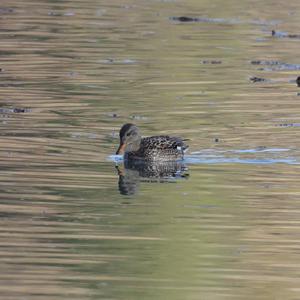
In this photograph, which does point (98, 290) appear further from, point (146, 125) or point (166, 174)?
point (146, 125)

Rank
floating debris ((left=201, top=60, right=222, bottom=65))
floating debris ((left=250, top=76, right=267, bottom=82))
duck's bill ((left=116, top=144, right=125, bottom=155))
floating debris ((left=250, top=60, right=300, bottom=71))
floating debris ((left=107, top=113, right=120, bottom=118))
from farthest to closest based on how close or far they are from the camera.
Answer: floating debris ((left=201, top=60, right=222, bottom=65))
floating debris ((left=250, top=60, right=300, bottom=71))
floating debris ((left=250, top=76, right=267, bottom=82))
floating debris ((left=107, top=113, right=120, bottom=118))
duck's bill ((left=116, top=144, right=125, bottom=155))

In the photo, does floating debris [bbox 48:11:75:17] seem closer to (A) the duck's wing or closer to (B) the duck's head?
(B) the duck's head

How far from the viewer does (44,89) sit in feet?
65.6

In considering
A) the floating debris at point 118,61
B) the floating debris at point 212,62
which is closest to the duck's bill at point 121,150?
the floating debris at point 118,61

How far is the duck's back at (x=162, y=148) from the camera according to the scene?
15203mm

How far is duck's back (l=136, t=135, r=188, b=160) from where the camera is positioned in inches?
599

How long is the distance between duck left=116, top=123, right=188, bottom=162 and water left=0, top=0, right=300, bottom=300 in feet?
0.95

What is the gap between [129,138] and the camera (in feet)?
50.9

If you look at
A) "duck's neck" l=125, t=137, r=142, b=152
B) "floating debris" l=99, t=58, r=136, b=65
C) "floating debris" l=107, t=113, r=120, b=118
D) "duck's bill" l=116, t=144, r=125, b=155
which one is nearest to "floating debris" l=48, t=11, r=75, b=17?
"floating debris" l=99, t=58, r=136, b=65

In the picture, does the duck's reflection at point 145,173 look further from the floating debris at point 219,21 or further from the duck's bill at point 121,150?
the floating debris at point 219,21

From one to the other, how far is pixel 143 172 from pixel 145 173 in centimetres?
9

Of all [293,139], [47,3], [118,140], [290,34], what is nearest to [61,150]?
[118,140]

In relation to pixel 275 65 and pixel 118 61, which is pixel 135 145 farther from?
pixel 275 65

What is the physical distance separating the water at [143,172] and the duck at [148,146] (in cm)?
29
